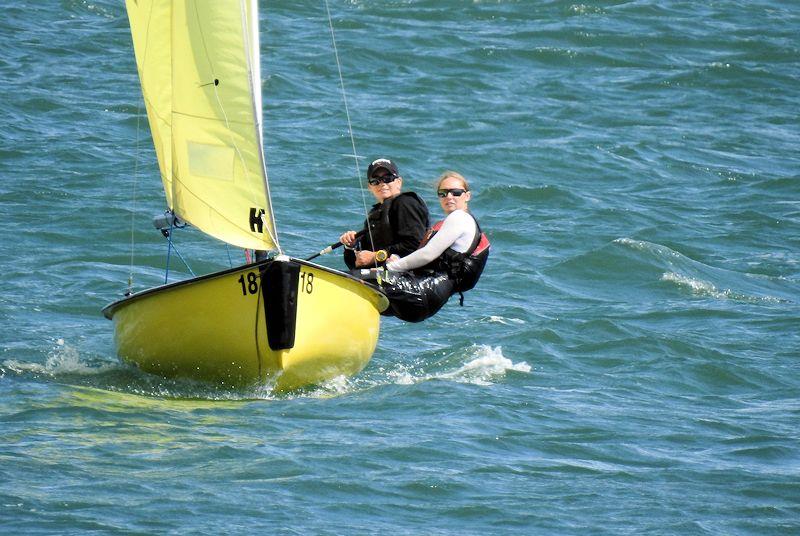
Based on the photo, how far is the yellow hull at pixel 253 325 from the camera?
8289mm

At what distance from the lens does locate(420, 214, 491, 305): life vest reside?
9.38 meters

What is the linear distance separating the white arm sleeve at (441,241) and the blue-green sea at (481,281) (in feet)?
2.62

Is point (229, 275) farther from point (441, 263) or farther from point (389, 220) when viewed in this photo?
point (441, 263)

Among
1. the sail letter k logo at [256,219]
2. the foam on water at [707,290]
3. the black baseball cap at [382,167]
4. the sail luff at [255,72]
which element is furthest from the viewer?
the foam on water at [707,290]

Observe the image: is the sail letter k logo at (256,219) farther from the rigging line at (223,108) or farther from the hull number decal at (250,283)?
the hull number decal at (250,283)

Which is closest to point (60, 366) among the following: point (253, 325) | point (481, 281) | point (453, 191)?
point (253, 325)

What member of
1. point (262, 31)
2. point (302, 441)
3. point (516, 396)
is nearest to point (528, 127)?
point (262, 31)

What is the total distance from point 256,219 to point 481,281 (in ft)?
17.3

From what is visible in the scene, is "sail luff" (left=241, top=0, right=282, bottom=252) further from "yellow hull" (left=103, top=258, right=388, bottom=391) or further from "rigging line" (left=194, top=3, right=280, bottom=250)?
"yellow hull" (left=103, top=258, right=388, bottom=391)

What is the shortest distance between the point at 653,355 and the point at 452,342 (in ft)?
5.06

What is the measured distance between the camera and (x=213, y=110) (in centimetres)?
852

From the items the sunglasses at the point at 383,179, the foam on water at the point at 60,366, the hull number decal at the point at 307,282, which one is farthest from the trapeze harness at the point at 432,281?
the foam on water at the point at 60,366

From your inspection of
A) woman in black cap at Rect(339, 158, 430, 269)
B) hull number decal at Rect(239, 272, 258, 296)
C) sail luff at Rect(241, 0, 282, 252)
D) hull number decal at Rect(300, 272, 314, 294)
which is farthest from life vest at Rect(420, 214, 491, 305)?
hull number decal at Rect(239, 272, 258, 296)

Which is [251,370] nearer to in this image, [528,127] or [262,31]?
[528,127]
